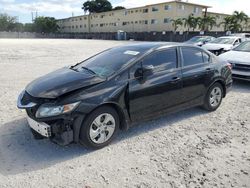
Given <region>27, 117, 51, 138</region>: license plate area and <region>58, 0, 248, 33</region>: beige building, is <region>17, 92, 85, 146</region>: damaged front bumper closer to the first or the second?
<region>27, 117, 51, 138</region>: license plate area

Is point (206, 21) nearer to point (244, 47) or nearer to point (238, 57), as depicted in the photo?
point (244, 47)

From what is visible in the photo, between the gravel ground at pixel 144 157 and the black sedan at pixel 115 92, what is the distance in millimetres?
307

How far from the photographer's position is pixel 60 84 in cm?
372

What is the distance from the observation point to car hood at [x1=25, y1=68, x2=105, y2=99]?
354cm

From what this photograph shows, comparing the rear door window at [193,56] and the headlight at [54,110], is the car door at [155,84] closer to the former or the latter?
the rear door window at [193,56]

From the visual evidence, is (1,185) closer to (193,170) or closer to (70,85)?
(70,85)

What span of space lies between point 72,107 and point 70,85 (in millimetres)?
423

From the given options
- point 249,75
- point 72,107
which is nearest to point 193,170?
point 72,107

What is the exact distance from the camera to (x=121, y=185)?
2938 millimetres

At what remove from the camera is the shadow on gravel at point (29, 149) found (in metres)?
3.34

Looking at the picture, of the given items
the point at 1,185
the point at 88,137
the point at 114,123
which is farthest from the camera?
the point at 114,123

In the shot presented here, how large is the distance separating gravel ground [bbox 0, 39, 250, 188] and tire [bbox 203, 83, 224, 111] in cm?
39

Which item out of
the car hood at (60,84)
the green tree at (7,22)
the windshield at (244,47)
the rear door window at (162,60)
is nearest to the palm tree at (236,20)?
the windshield at (244,47)

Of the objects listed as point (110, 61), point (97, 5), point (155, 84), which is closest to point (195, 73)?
point (155, 84)
